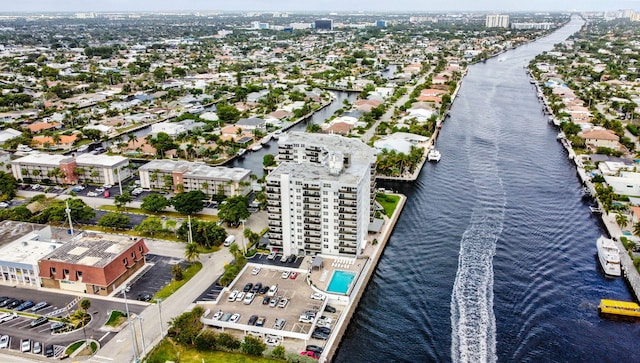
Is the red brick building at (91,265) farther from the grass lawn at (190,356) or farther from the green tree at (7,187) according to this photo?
the green tree at (7,187)

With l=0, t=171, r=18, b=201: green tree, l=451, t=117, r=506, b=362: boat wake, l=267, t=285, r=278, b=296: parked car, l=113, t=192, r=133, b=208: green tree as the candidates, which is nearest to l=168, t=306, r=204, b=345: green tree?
l=267, t=285, r=278, b=296: parked car

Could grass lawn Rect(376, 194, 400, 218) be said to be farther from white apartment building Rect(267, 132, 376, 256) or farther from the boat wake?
white apartment building Rect(267, 132, 376, 256)

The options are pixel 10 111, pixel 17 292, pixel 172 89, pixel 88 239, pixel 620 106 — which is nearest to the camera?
pixel 17 292

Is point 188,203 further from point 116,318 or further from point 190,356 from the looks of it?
point 190,356

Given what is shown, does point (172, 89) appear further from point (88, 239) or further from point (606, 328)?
point (606, 328)

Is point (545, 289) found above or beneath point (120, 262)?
beneath

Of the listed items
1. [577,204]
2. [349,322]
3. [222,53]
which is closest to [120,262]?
[349,322]
